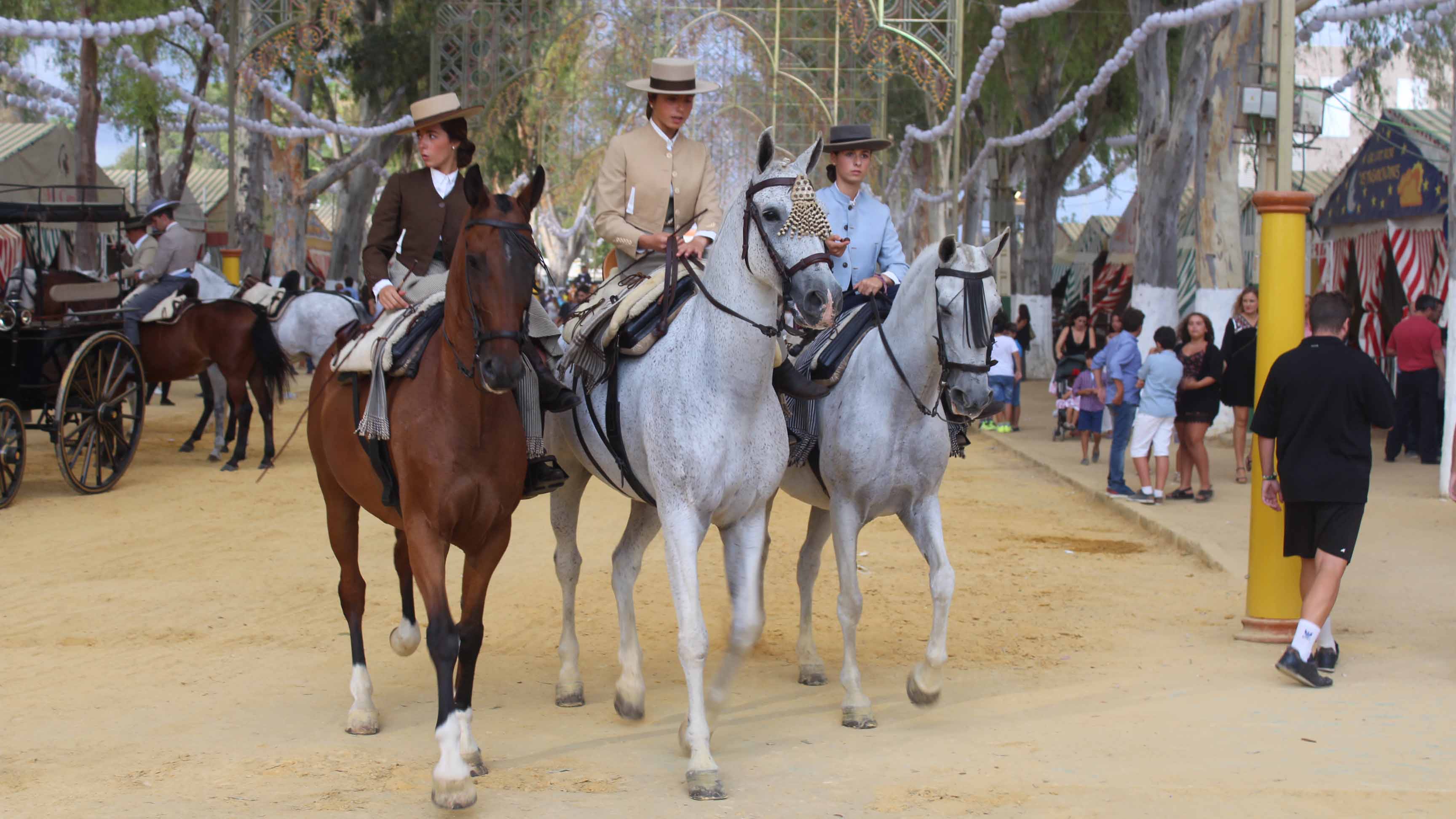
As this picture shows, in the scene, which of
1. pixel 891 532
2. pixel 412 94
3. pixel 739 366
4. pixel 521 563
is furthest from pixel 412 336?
pixel 412 94

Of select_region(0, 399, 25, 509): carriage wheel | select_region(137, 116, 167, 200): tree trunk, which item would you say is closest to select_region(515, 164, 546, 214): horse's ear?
select_region(0, 399, 25, 509): carriage wheel

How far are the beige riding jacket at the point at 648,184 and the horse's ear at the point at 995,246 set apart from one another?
1.29 m

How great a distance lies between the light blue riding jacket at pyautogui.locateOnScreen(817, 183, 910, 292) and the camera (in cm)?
743

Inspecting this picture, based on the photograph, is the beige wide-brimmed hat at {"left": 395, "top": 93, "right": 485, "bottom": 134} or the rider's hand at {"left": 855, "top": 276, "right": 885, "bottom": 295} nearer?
the beige wide-brimmed hat at {"left": 395, "top": 93, "right": 485, "bottom": 134}

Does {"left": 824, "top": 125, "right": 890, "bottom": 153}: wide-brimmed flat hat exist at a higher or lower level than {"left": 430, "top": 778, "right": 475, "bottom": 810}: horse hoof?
higher

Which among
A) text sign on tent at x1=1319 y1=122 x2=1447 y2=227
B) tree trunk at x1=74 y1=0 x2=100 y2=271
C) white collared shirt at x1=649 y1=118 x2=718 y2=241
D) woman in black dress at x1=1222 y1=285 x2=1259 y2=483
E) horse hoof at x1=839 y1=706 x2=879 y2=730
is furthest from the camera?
tree trunk at x1=74 y1=0 x2=100 y2=271

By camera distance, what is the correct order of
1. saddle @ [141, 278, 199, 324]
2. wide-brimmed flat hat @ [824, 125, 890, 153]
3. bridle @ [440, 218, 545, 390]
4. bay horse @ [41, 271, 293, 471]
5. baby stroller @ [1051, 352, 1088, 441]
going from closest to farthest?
bridle @ [440, 218, 545, 390] → wide-brimmed flat hat @ [824, 125, 890, 153] → saddle @ [141, 278, 199, 324] → bay horse @ [41, 271, 293, 471] → baby stroller @ [1051, 352, 1088, 441]

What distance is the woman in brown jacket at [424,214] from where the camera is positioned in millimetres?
6547

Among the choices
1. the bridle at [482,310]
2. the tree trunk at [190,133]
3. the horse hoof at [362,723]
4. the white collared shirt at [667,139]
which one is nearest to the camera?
the bridle at [482,310]

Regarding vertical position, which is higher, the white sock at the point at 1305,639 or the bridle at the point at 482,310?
the bridle at the point at 482,310

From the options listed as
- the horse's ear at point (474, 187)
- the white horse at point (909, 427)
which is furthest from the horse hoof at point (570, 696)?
the horse's ear at point (474, 187)

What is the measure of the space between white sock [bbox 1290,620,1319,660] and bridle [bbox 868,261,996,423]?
2172mm

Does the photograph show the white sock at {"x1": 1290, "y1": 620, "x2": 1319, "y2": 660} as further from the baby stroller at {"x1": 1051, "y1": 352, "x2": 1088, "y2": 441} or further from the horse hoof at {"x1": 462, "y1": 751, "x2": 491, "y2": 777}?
the baby stroller at {"x1": 1051, "y1": 352, "x2": 1088, "y2": 441}

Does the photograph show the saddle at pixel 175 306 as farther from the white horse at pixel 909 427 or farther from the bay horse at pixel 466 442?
the white horse at pixel 909 427
